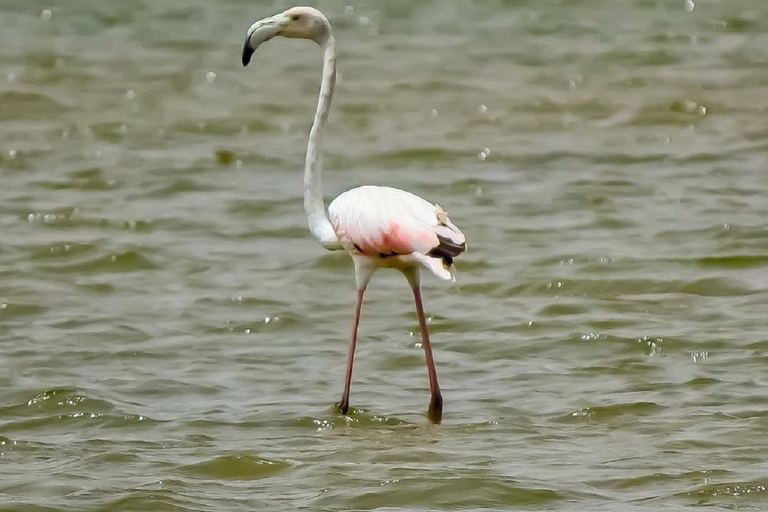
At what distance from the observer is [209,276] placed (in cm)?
901

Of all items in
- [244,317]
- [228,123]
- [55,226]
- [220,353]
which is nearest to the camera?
[220,353]

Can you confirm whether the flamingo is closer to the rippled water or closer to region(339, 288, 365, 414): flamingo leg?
region(339, 288, 365, 414): flamingo leg

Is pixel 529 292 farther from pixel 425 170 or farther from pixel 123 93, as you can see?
pixel 123 93

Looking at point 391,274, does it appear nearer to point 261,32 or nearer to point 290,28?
point 290,28

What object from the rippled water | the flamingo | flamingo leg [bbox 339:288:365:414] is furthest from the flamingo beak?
the rippled water

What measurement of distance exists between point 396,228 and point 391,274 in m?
2.96

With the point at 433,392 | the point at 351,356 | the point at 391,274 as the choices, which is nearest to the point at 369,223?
the point at 351,356

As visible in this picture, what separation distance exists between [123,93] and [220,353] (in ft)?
19.6

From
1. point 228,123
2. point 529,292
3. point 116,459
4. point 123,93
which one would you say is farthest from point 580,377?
point 123,93

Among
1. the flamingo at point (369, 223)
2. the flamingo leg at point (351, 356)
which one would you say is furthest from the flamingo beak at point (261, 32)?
the flamingo leg at point (351, 356)

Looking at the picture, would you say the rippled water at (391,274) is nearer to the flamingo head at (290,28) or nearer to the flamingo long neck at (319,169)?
the flamingo long neck at (319,169)

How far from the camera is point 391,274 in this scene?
9.20m

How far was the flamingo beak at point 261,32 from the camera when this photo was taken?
646 centimetres

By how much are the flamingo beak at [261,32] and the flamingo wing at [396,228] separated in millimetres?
728
